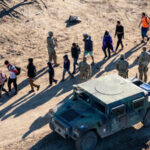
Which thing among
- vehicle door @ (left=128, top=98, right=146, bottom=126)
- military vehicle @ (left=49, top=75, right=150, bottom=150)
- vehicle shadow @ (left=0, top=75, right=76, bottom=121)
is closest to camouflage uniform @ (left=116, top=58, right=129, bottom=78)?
military vehicle @ (left=49, top=75, right=150, bottom=150)

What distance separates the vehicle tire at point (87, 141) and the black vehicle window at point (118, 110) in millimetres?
1028

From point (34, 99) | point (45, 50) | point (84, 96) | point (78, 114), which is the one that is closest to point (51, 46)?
point (45, 50)

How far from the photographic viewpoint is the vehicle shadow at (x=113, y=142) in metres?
11.9

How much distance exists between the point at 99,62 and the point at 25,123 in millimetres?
6747

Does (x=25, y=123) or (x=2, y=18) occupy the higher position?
(x=2, y=18)

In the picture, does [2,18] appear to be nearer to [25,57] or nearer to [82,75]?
[25,57]

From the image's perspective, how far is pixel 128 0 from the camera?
86.1 ft

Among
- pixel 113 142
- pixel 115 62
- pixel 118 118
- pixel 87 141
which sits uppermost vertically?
pixel 118 118

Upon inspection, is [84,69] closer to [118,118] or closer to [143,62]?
[143,62]

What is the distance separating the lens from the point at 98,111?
1158 cm

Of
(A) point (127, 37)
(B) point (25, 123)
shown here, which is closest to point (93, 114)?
(B) point (25, 123)

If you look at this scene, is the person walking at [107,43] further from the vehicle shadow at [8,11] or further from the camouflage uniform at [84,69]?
the vehicle shadow at [8,11]

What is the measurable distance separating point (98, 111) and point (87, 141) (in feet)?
3.71

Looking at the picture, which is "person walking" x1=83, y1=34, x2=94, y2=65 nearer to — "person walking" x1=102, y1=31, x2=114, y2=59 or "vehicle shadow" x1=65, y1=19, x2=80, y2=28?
"person walking" x1=102, y1=31, x2=114, y2=59
